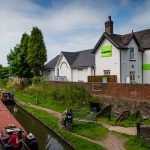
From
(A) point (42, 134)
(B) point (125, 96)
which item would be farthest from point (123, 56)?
(A) point (42, 134)

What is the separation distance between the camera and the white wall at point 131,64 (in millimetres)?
32469

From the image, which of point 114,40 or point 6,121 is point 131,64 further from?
point 6,121

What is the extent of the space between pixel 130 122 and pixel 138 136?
4928mm

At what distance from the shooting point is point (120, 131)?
19203 millimetres

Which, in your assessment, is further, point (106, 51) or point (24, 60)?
point (24, 60)

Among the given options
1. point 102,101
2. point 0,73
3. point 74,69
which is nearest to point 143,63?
point 102,101

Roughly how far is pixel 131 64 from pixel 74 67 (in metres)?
11.6

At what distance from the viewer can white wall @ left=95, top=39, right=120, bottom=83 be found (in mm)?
32344

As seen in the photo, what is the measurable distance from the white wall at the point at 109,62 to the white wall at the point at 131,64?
1.78ft

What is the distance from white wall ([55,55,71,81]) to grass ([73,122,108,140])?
23.3m

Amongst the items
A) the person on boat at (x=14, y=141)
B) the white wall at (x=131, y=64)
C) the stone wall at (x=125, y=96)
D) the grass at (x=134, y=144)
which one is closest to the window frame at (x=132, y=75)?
the white wall at (x=131, y=64)

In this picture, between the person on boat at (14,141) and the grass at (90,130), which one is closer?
the person on boat at (14,141)

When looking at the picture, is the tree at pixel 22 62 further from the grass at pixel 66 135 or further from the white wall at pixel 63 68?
the grass at pixel 66 135

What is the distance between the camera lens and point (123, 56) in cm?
3234
